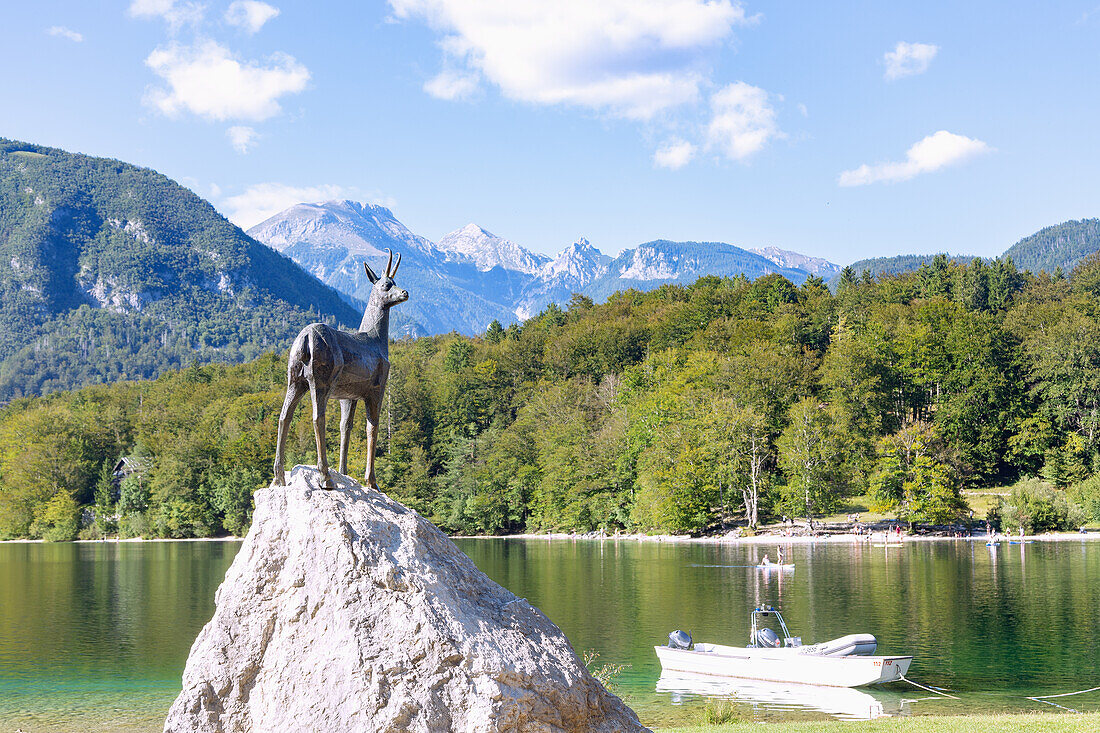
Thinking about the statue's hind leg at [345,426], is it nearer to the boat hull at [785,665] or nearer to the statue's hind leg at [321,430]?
the statue's hind leg at [321,430]

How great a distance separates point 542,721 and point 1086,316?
87.0 meters

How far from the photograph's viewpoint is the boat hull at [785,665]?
22328 millimetres

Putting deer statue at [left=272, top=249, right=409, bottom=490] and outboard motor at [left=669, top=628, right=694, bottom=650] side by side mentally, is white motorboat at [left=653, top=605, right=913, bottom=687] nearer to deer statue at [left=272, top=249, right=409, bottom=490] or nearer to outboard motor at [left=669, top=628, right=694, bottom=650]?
outboard motor at [left=669, top=628, right=694, bottom=650]

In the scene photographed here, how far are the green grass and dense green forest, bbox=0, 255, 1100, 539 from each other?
4924 cm

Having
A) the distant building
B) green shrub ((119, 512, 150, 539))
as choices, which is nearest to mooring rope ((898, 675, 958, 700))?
green shrub ((119, 512, 150, 539))

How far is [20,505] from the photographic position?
3536 inches

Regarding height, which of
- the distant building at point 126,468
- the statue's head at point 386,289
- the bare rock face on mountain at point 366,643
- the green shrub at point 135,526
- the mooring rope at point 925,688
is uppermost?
the statue's head at point 386,289

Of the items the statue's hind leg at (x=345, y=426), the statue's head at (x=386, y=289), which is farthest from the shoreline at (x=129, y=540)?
the statue's head at (x=386, y=289)

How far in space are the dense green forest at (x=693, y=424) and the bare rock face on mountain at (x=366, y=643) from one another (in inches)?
2155

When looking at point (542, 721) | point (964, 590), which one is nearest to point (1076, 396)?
point (964, 590)

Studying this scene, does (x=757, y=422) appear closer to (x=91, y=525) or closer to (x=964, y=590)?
(x=964, y=590)

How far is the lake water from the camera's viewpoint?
21.8 metres

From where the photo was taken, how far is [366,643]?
7.85m

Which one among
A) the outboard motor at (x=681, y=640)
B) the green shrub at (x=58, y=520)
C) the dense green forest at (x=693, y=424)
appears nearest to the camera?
the outboard motor at (x=681, y=640)
